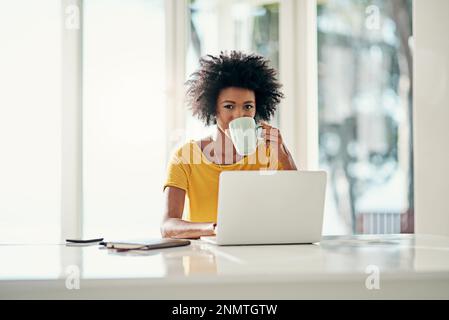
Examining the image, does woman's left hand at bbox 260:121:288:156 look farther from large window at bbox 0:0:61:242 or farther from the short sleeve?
large window at bbox 0:0:61:242

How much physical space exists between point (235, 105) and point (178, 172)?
1.19 feet

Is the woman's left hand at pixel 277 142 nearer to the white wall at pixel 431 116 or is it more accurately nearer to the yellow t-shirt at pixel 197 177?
the yellow t-shirt at pixel 197 177

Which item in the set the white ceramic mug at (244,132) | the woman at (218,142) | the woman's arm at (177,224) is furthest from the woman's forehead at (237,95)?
the white ceramic mug at (244,132)

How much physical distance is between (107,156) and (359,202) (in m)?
3.23

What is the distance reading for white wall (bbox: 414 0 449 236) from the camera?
2941 mm

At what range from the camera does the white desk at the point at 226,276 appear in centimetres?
98

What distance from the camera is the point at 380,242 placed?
1.66 meters

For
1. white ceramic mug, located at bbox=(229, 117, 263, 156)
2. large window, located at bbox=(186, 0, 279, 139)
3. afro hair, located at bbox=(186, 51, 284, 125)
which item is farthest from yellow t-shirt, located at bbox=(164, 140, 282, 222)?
large window, located at bbox=(186, 0, 279, 139)

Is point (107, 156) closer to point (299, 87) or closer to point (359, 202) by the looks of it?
point (299, 87)

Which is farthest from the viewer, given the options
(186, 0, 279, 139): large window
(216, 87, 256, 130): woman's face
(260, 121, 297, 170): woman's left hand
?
(186, 0, 279, 139): large window

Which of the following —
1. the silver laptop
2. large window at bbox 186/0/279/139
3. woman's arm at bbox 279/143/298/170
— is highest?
large window at bbox 186/0/279/139

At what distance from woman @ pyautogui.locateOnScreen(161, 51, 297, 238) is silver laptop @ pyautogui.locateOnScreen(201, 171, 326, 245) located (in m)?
0.68

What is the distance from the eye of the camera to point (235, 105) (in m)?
2.43

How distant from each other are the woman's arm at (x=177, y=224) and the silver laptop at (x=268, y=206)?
11.4 inches
